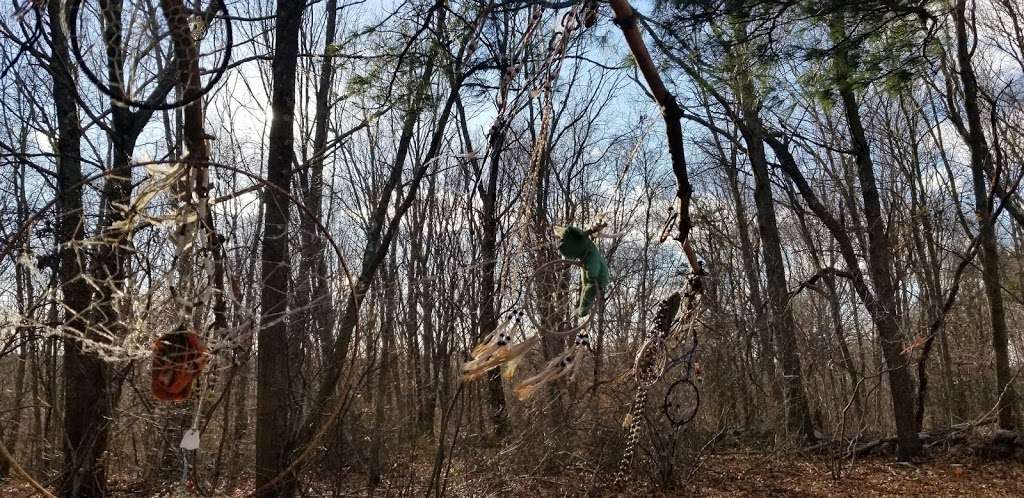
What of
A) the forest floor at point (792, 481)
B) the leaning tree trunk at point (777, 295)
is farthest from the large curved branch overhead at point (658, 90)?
the leaning tree trunk at point (777, 295)

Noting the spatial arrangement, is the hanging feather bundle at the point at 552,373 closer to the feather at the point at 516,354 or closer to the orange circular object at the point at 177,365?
the feather at the point at 516,354

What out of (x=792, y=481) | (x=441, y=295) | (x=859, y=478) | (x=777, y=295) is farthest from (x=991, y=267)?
(x=441, y=295)

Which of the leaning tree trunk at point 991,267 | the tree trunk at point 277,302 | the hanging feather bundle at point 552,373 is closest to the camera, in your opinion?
the hanging feather bundle at point 552,373

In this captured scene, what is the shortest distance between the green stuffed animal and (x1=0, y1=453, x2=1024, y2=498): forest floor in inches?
159

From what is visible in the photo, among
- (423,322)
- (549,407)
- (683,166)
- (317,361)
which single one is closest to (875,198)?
(549,407)

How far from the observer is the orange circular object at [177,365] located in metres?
1.92

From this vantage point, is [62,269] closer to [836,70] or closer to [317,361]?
[317,361]

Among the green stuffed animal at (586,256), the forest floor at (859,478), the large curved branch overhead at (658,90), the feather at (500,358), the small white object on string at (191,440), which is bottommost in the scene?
the forest floor at (859,478)

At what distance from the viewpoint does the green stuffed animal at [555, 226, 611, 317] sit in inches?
72.7

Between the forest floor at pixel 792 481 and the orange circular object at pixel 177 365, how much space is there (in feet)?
12.0

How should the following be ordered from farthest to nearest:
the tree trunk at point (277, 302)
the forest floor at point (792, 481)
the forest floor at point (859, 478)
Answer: the forest floor at point (859, 478)
the forest floor at point (792, 481)
the tree trunk at point (277, 302)

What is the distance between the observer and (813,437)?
27.8 feet

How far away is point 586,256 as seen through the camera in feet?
6.19

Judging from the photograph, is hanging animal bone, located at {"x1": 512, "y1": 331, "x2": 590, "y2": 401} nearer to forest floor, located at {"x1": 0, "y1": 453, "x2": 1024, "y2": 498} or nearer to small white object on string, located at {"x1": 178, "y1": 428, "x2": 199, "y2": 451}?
small white object on string, located at {"x1": 178, "y1": 428, "x2": 199, "y2": 451}
